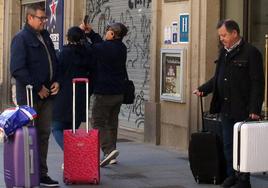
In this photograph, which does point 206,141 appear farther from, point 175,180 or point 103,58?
point 103,58

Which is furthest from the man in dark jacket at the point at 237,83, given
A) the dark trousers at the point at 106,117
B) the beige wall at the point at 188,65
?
the beige wall at the point at 188,65

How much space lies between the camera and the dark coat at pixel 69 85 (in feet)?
27.7

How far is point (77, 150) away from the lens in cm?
784

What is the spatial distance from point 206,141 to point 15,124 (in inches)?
90.9

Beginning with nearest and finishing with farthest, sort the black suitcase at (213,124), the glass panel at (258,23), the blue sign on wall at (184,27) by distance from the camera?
the black suitcase at (213,124)
the glass panel at (258,23)
the blue sign on wall at (184,27)

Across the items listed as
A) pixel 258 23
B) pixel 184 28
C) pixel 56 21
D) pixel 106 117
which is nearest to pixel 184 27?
pixel 184 28

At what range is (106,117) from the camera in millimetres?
9188

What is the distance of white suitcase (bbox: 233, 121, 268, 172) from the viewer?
679cm

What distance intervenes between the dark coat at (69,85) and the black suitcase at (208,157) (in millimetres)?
1546

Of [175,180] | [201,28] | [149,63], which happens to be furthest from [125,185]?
[149,63]

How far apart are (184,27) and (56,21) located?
5.98 metres

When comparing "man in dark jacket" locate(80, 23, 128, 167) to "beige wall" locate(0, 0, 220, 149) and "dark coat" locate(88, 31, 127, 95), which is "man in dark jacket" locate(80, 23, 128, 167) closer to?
"dark coat" locate(88, 31, 127, 95)

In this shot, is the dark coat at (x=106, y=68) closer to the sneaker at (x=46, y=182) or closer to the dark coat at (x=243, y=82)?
the sneaker at (x=46, y=182)

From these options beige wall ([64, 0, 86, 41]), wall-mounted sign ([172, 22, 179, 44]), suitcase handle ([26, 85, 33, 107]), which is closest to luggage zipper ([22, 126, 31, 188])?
suitcase handle ([26, 85, 33, 107])
